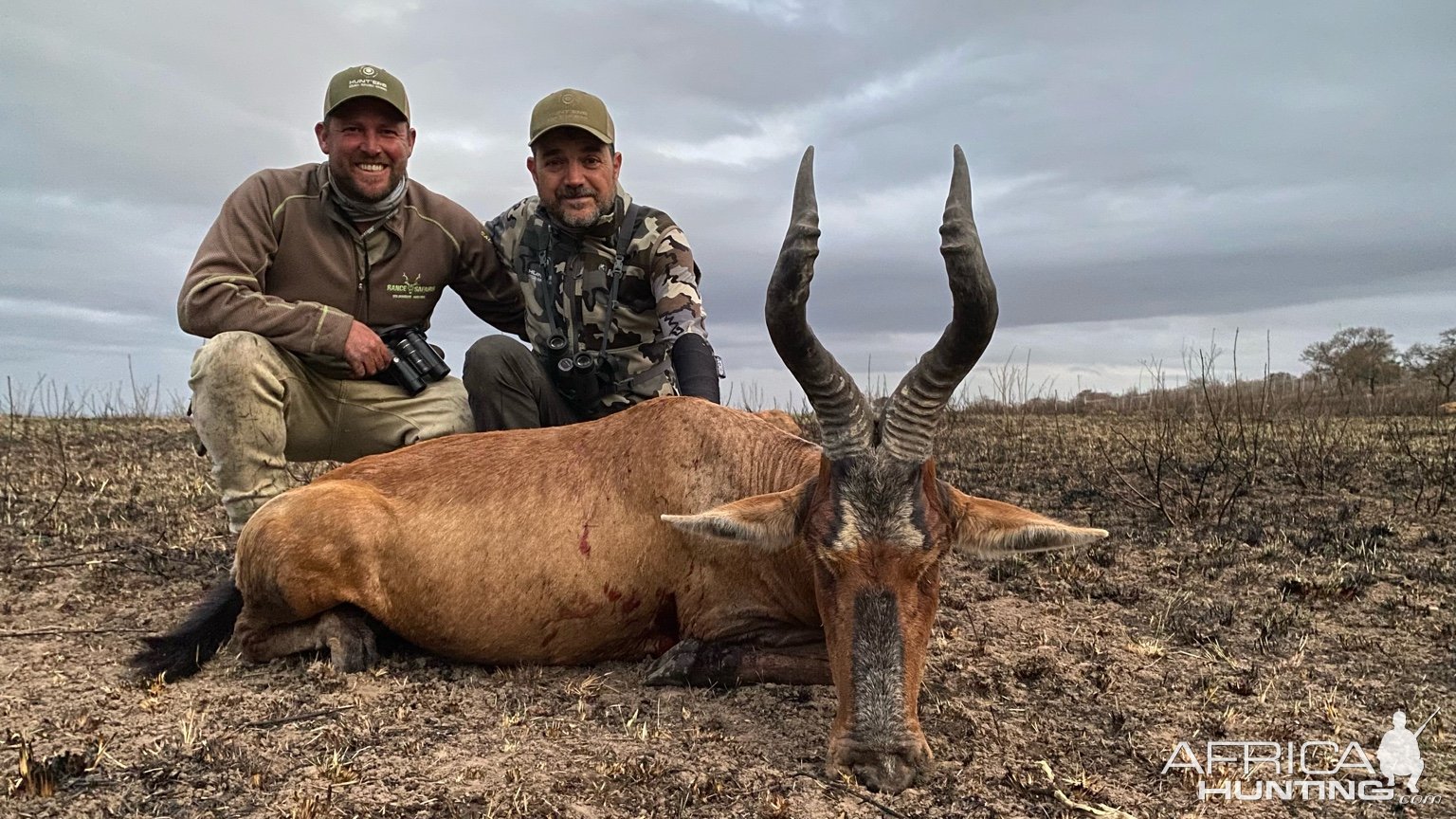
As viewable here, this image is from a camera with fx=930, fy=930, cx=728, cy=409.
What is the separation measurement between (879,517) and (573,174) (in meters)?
4.37

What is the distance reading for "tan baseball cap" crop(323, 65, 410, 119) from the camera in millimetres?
6949

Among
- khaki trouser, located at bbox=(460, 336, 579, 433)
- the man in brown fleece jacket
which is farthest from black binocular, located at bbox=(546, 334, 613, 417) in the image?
the man in brown fleece jacket

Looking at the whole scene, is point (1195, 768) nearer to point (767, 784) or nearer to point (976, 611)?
point (767, 784)

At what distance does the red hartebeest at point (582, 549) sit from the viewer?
4.27 metres

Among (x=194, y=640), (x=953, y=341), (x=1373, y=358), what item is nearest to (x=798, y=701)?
(x=953, y=341)

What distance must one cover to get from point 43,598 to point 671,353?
4522 mm

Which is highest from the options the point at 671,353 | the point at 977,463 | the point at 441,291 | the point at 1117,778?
the point at 441,291

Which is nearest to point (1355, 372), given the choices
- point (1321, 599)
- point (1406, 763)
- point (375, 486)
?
point (1321, 599)

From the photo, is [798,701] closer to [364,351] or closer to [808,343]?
[808,343]

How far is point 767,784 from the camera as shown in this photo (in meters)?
3.63

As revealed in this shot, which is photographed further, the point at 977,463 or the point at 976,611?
the point at 977,463

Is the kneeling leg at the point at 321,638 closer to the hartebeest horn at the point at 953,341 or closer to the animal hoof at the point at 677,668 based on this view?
the animal hoof at the point at 677,668

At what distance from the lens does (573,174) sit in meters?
7.14

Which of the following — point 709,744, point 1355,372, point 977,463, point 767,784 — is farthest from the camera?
point 1355,372
